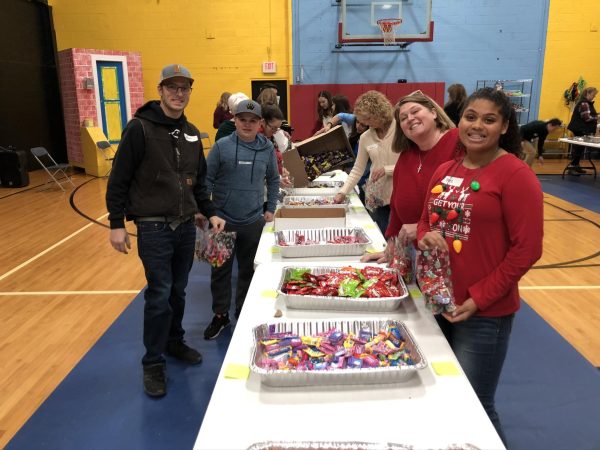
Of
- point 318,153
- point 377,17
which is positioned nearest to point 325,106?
point 318,153

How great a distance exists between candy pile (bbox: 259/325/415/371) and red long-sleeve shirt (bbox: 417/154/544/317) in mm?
296

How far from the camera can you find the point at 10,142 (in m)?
9.58

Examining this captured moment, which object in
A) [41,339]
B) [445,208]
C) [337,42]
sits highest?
[337,42]

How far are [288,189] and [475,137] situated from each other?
2649mm

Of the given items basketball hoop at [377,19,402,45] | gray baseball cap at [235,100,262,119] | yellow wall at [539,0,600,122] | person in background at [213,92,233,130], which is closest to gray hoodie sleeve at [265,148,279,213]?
gray baseball cap at [235,100,262,119]

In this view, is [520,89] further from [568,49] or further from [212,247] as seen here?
[212,247]

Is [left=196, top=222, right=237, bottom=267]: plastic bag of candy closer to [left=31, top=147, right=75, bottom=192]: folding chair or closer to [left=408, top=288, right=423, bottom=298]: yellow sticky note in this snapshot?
[left=408, top=288, right=423, bottom=298]: yellow sticky note

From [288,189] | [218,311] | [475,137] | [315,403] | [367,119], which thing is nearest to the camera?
[315,403]

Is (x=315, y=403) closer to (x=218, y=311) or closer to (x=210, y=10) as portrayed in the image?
(x=218, y=311)

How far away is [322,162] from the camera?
4.36 m

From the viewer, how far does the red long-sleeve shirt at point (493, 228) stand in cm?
138

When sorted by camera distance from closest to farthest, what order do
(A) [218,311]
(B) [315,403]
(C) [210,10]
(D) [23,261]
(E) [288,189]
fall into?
(B) [315,403]
(A) [218,311]
(E) [288,189]
(D) [23,261]
(C) [210,10]

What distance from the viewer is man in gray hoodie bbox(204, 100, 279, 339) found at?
2.91m

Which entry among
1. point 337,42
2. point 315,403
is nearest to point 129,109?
point 337,42
